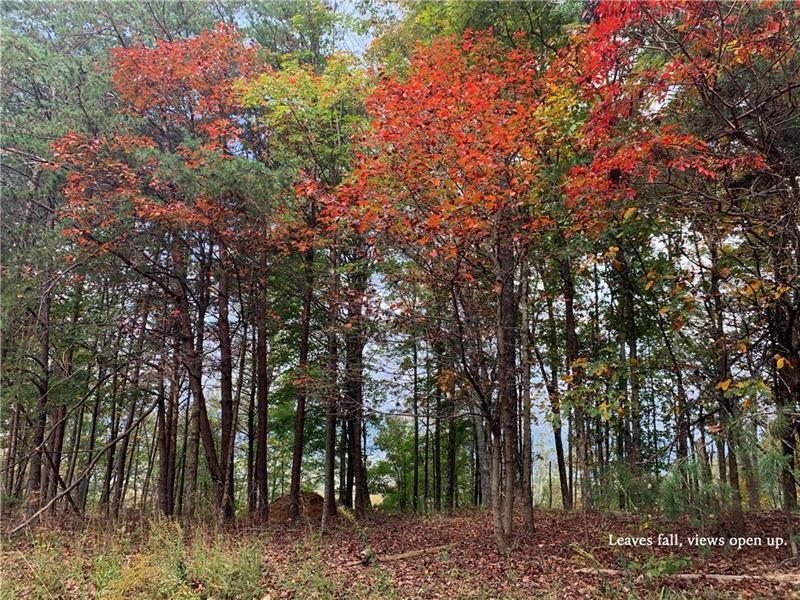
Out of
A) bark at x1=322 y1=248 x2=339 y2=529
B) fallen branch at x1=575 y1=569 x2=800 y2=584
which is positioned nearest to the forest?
fallen branch at x1=575 y1=569 x2=800 y2=584

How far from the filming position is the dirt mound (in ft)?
32.9

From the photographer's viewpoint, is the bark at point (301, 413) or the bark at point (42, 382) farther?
the bark at point (301, 413)

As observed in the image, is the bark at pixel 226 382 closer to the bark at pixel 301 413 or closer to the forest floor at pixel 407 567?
the bark at pixel 301 413

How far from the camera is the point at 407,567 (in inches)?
218

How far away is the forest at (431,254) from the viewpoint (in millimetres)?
4328

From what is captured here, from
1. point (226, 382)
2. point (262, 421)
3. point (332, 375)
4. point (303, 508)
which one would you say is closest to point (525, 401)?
point (332, 375)

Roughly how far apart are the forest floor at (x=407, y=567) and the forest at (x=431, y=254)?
47mm

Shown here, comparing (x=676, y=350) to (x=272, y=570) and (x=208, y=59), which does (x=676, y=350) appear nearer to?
(x=272, y=570)

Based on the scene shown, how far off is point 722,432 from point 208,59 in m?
9.11

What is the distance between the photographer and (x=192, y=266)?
8852 mm

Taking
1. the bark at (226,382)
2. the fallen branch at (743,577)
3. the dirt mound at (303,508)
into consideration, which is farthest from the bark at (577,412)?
the dirt mound at (303,508)

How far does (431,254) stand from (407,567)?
3.71 meters

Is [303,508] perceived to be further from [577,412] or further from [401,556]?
[577,412]

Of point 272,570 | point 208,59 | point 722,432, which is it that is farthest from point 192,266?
point 722,432
